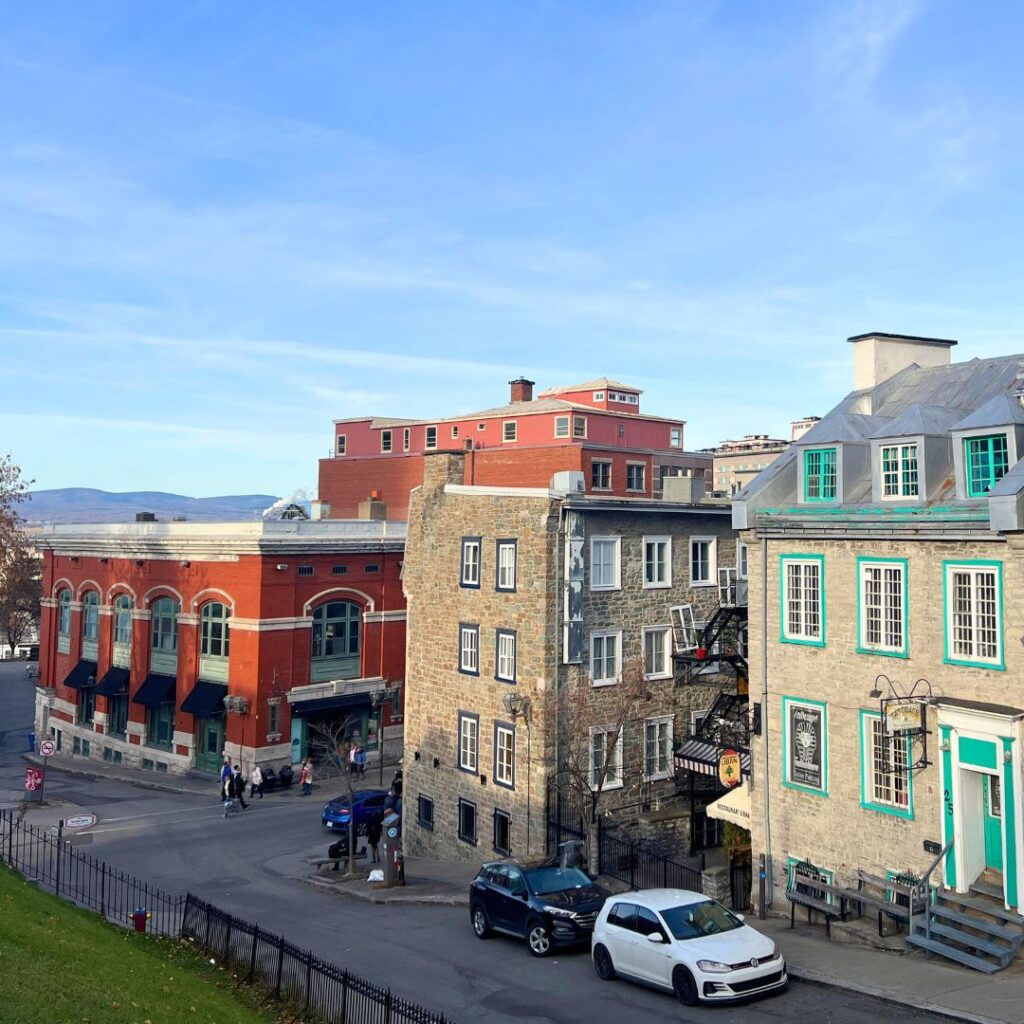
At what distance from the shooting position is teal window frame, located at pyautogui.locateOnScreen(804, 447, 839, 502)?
23562 mm

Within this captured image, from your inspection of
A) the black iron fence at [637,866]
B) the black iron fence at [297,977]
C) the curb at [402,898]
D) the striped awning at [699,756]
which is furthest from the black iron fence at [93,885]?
the striped awning at [699,756]

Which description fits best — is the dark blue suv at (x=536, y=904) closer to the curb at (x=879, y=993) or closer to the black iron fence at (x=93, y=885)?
the curb at (x=879, y=993)

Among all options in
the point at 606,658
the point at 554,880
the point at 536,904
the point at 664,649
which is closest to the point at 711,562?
the point at 664,649

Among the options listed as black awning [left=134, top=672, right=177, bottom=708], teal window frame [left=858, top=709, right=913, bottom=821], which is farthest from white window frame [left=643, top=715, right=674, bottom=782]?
black awning [left=134, top=672, right=177, bottom=708]

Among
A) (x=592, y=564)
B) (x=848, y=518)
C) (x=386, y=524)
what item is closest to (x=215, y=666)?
(x=386, y=524)

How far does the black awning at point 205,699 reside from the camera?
46.1m

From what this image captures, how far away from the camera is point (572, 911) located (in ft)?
67.5

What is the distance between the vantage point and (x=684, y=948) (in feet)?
55.5

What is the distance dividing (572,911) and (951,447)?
12.5 meters

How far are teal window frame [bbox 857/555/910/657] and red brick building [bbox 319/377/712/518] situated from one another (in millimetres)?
30430

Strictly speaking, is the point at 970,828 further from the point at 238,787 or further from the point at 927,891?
the point at 238,787

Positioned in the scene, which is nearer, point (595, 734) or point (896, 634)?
point (896, 634)

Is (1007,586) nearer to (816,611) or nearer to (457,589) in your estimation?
(816,611)

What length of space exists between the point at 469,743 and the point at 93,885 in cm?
1122
